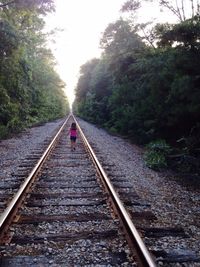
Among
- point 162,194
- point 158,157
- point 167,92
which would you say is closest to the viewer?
point 162,194

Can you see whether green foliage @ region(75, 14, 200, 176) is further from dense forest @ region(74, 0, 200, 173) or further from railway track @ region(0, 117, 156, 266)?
railway track @ region(0, 117, 156, 266)

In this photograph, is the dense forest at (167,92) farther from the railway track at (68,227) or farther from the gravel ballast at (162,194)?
the railway track at (68,227)

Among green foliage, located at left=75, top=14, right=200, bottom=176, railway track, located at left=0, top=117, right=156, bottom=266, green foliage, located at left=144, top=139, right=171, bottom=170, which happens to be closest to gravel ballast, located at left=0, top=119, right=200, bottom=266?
green foliage, located at left=144, top=139, right=171, bottom=170

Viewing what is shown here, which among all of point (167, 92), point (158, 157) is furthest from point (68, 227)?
point (167, 92)

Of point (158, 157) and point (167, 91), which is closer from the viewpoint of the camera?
point (158, 157)

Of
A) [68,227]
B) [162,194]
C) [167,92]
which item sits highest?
[167,92]

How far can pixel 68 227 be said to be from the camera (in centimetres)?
594

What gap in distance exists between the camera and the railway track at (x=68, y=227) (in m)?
4.73

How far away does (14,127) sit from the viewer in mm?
26500

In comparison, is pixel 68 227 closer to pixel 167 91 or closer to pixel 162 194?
pixel 162 194

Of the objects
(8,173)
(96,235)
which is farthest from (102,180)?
(96,235)

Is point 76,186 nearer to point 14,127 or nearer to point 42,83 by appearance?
point 14,127

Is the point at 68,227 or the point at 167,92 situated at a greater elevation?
the point at 167,92

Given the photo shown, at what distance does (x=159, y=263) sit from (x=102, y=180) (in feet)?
15.6
